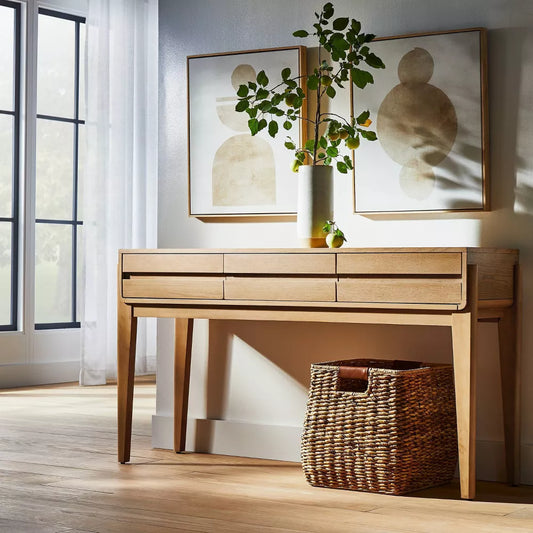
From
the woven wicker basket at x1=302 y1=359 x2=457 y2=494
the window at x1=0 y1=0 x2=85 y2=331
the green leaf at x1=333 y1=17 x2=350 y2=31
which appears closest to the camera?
the woven wicker basket at x1=302 y1=359 x2=457 y2=494

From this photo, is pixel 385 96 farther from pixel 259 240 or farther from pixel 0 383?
pixel 0 383

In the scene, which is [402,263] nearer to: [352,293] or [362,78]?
[352,293]

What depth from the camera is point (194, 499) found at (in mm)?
2873

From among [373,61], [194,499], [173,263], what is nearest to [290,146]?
[373,61]

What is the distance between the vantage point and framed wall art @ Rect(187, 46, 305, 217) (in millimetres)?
3572

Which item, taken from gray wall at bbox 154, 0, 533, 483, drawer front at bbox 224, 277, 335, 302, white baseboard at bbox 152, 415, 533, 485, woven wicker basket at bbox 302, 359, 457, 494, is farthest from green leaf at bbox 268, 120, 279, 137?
white baseboard at bbox 152, 415, 533, 485

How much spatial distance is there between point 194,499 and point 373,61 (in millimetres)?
1447

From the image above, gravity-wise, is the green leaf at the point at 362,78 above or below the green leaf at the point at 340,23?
below

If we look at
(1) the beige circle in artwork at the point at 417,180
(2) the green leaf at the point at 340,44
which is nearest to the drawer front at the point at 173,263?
(1) the beige circle in artwork at the point at 417,180

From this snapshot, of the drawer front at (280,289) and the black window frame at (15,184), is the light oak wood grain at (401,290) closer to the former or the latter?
the drawer front at (280,289)

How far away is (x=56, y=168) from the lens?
609 centimetres

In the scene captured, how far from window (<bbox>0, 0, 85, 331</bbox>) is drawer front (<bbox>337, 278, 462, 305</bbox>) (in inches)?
128

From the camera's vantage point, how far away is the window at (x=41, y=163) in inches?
229

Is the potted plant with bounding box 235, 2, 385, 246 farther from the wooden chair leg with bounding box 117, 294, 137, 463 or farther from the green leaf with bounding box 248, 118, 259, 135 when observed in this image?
the wooden chair leg with bounding box 117, 294, 137, 463
